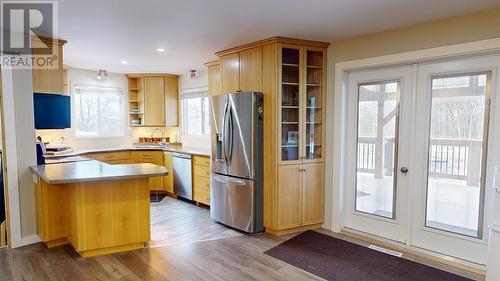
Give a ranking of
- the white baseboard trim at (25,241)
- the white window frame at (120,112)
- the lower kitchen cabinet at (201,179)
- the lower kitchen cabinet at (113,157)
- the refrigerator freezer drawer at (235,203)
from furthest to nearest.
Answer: the white window frame at (120,112) < the lower kitchen cabinet at (113,157) < the lower kitchen cabinet at (201,179) < the refrigerator freezer drawer at (235,203) < the white baseboard trim at (25,241)

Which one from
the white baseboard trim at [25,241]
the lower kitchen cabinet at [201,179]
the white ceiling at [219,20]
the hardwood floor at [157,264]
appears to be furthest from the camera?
the lower kitchen cabinet at [201,179]

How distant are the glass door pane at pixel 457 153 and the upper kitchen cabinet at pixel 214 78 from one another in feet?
9.48

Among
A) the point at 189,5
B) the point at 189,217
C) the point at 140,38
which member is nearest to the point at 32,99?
the point at 140,38

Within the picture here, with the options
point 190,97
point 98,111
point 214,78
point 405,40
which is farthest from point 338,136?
point 98,111

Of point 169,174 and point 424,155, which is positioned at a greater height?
point 424,155

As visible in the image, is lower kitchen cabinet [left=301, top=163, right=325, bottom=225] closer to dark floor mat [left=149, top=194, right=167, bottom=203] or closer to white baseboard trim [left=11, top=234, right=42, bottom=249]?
dark floor mat [left=149, top=194, right=167, bottom=203]

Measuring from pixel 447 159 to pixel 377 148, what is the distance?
74 cm

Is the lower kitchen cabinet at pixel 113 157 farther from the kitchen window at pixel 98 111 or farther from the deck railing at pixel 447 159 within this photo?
the deck railing at pixel 447 159

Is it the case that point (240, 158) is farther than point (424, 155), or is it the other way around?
point (240, 158)

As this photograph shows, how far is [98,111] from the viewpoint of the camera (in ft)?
20.0

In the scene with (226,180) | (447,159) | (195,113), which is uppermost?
(195,113)

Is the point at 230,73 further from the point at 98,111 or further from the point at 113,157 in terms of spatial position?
the point at 98,111

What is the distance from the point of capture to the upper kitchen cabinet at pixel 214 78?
15.5ft

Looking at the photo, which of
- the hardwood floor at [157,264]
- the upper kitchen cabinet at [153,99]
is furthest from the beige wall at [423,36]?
the upper kitchen cabinet at [153,99]
